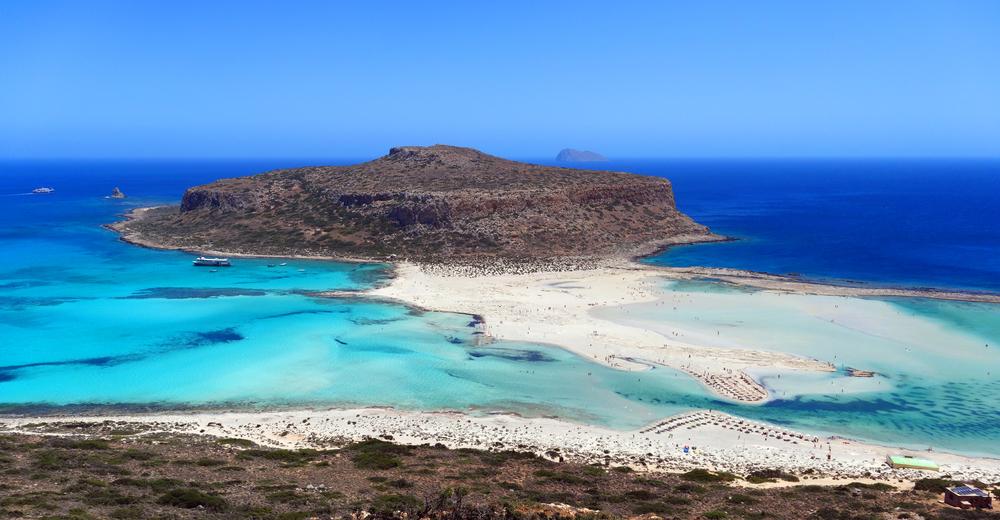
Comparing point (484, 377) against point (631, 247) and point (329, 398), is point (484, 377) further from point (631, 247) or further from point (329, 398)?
point (631, 247)

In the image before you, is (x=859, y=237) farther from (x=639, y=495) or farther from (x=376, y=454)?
(x=376, y=454)

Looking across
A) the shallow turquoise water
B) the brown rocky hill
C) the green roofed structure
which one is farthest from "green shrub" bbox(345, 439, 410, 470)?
the brown rocky hill

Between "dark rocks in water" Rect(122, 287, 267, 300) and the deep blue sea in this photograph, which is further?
the deep blue sea

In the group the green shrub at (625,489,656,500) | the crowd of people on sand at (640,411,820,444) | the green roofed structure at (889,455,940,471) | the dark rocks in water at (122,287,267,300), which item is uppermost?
the dark rocks in water at (122,287,267,300)

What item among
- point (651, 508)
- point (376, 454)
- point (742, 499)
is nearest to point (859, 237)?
point (742, 499)

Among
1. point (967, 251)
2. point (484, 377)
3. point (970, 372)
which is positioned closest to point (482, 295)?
point (484, 377)

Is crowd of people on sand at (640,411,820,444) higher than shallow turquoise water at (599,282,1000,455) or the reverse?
the reverse

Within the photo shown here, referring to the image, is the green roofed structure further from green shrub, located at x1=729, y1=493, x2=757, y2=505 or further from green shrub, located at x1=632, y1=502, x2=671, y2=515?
green shrub, located at x1=632, y1=502, x2=671, y2=515
